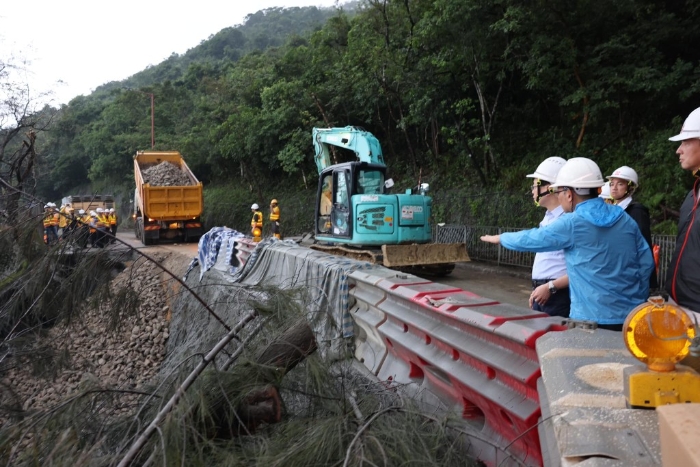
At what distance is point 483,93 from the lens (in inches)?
717

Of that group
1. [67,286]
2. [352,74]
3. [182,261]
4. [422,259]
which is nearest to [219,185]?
[352,74]

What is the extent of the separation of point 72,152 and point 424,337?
2178 inches

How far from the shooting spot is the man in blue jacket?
9.86 ft

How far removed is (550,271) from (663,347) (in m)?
2.66

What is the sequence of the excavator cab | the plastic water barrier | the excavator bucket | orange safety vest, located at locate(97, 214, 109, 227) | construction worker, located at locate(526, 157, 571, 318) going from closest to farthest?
the plastic water barrier
construction worker, located at locate(526, 157, 571, 318)
the excavator bucket
the excavator cab
orange safety vest, located at locate(97, 214, 109, 227)

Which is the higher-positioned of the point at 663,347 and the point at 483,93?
the point at 483,93

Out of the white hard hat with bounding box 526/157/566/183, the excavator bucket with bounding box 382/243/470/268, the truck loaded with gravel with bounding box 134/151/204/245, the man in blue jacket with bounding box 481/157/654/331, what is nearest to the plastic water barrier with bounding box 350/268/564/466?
the man in blue jacket with bounding box 481/157/654/331

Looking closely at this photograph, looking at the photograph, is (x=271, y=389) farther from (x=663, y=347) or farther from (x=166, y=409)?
(x=663, y=347)

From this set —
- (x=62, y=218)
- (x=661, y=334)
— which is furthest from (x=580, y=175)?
(x=62, y=218)

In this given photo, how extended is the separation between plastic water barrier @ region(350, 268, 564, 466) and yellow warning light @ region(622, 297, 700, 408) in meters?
0.74

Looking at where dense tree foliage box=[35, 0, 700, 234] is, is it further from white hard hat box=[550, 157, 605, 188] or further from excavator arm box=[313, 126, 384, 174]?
white hard hat box=[550, 157, 605, 188]

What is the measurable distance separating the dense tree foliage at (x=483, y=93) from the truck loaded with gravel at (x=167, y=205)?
4097 mm

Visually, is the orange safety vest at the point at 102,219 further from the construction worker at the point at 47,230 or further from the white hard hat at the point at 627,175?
the white hard hat at the point at 627,175

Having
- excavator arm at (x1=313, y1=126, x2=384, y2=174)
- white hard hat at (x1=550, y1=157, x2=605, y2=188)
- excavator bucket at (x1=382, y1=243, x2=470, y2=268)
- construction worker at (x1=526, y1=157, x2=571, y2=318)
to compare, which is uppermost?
excavator arm at (x1=313, y1=126, x2=384, y2=174)
